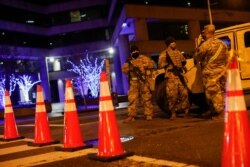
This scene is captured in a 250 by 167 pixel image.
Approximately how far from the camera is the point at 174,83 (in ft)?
33.1

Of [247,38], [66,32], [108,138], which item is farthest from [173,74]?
[66,32]

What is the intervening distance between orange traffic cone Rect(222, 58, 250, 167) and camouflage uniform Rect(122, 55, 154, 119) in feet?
21.6

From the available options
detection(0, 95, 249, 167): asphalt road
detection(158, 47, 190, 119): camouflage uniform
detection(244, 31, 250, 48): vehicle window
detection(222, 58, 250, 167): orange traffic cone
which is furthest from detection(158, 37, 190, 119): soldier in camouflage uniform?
detection(222, 58, 250, 167): orange traffic cone

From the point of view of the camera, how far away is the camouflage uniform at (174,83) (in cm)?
1002

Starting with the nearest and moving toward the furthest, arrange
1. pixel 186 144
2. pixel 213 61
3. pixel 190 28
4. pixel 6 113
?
pixel 186 144
pixel 213 61
pixel 6 113
pixel 190 28

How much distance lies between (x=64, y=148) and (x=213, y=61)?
3.68 m

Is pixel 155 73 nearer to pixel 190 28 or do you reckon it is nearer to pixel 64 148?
pixel 64 148

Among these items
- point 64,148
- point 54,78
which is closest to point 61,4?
point 54,78

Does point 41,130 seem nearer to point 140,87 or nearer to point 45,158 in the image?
point 45,158

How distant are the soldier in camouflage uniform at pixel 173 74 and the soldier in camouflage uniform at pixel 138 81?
0.48 meters

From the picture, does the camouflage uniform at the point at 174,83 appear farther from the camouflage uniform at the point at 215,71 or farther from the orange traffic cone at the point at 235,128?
the orange traffic cone at the point at 235,128

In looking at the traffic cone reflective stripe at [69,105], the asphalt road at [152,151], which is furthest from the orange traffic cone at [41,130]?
the traffic cone reflective stripe at [69,105]

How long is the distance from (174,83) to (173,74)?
8.3 inches

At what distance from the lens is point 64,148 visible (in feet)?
22.5
